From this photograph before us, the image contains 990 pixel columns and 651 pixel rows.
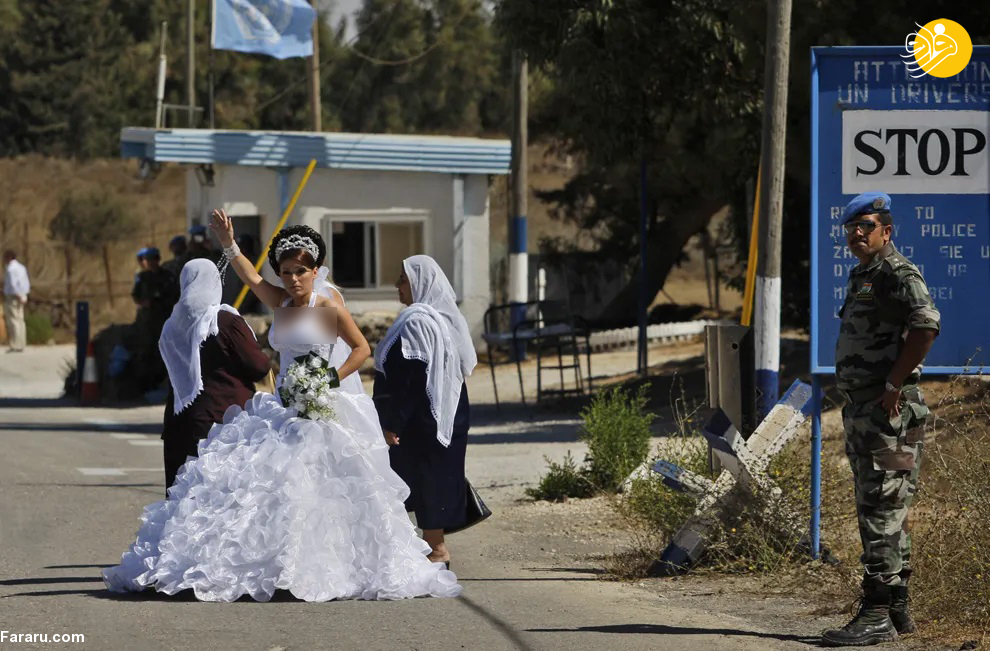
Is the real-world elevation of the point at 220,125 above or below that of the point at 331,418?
above

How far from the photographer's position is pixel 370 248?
2516 centimetres

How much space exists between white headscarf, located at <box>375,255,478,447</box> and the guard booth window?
16.5 metres

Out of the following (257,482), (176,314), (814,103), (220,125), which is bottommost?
(257,482)

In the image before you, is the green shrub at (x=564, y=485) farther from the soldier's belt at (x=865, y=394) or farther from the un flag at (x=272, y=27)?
the un flag at (x=272, y=27)

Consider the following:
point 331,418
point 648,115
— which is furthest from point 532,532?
point 648,115

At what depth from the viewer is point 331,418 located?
7.90m

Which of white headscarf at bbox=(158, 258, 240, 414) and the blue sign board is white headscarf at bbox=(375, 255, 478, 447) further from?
the blue sign board

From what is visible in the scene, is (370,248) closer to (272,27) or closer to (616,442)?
(272,27)

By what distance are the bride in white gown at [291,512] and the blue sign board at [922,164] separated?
7.90ft

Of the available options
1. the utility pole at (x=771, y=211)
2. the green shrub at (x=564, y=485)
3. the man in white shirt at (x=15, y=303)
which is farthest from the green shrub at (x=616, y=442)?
the man in white shirt at (x=15, y=303)

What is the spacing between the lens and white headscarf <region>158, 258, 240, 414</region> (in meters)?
8.62

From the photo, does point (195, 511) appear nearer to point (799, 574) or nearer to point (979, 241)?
point (799, 574)

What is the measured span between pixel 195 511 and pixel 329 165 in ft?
54.4

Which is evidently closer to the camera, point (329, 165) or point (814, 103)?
point (814, 103)
